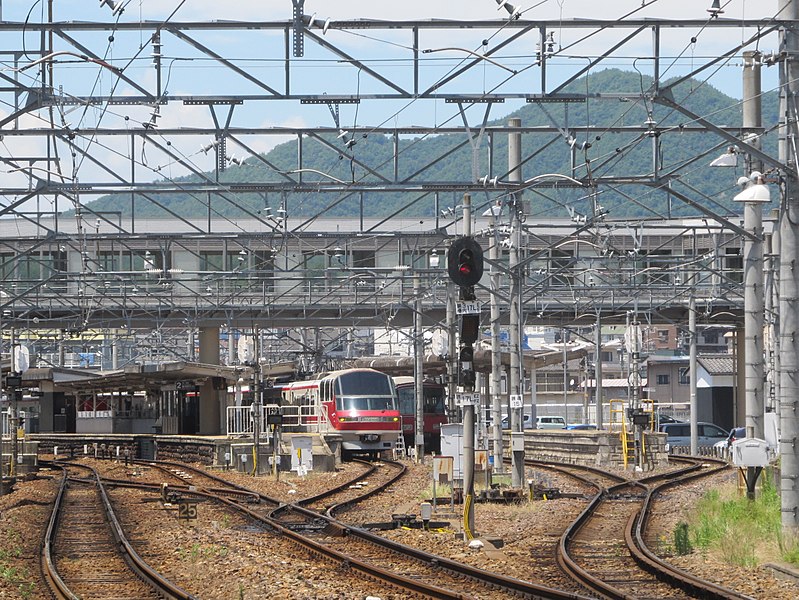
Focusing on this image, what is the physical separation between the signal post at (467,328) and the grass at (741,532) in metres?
2.66

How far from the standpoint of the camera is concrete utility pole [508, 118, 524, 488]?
24594mm

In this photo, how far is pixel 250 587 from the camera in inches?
508

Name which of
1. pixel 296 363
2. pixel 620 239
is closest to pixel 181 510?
pixel 296 363

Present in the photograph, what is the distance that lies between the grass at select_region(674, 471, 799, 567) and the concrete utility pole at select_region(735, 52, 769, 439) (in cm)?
124

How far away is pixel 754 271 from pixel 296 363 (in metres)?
34.8

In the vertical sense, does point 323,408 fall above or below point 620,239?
below

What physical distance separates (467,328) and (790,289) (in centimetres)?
405

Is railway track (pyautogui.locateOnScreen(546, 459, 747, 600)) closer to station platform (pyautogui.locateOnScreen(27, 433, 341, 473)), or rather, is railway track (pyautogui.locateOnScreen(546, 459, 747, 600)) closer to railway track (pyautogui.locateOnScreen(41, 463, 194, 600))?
railway track (pyautogui.locateOnScreen(41, 463, 194, 600))

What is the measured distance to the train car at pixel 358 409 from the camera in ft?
131

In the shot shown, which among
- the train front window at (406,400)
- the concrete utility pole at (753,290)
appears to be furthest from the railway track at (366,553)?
the train front window at (406,400)

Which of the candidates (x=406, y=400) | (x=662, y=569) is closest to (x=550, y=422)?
(x=406, y=400)

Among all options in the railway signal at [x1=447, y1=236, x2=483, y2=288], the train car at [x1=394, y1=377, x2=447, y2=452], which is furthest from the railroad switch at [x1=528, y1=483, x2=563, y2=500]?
the train car at [x1=394, y1=377, x2=447, y2=452]

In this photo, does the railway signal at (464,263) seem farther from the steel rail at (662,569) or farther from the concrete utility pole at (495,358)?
the concrete utility pole at (495,358)

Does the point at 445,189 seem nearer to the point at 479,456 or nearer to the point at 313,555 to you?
the point at 479,456
